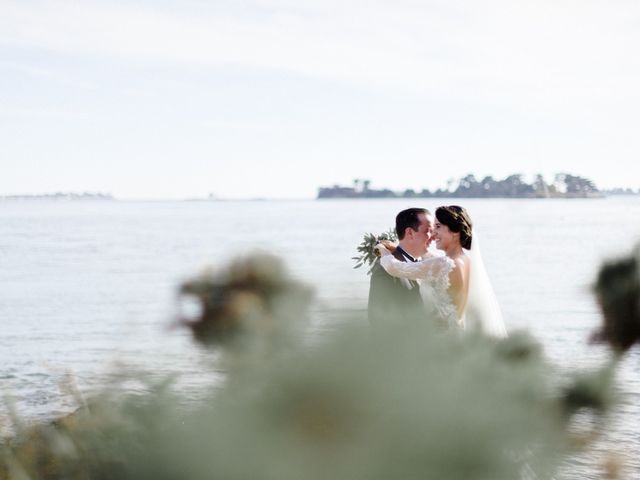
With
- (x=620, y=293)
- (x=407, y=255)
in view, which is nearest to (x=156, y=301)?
(x=620, y=293)

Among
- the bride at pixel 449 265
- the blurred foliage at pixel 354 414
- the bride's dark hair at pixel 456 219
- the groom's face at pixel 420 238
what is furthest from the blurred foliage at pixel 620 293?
the blurred foliage at pixel 354 414

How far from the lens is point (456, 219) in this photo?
6.60m

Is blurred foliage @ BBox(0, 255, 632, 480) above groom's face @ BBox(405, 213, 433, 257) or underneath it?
above

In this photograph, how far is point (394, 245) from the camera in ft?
24.6

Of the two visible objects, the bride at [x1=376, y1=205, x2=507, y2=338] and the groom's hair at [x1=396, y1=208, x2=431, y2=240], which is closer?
the bride at [x1=376, y1=205, x2=507, y2=338]

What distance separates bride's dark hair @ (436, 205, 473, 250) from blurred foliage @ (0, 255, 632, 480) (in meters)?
4.75

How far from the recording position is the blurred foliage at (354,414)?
1681mm

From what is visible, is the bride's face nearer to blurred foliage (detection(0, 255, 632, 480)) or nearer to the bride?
the bride

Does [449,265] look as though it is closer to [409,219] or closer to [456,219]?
[456,219]

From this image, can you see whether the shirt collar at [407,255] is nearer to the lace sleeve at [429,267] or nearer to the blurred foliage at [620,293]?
the lace sleeve at [429,267]

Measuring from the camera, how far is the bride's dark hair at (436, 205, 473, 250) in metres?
6.59

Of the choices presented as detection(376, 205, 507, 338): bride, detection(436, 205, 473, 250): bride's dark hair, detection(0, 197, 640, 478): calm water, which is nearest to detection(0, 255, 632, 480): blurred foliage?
detection(0, 197, 640, 478): calm water

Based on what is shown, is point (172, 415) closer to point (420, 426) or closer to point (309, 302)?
point (309, 302)

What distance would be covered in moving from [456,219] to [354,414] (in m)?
5.01
